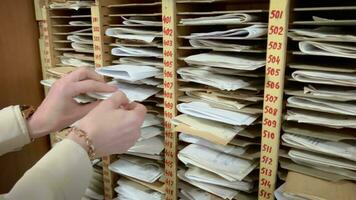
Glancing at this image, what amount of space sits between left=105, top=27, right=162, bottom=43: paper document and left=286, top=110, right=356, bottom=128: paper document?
47cm

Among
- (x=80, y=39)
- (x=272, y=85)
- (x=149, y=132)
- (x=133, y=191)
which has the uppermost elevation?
(x=80, y=39)

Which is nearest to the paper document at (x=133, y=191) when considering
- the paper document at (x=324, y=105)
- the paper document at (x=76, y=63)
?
the paper document at (x=76, y=63)

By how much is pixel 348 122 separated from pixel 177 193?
588mm

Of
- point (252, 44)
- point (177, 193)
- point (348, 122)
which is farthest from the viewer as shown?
point (177, 193)

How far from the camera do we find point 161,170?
43.3 inches

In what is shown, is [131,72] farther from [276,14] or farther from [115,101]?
[276,14]

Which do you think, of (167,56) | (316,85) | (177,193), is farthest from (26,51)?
(316,85)

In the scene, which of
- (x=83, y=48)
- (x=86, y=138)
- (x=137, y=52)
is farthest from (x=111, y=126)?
(x=83, y=48)

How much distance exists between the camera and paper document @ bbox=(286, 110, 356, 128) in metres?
0.71

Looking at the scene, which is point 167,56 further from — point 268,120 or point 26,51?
point 26,51

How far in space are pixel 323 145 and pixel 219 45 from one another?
0.37 meters

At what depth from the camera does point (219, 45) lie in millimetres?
849

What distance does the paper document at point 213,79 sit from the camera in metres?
0.80

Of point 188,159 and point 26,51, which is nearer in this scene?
point 188,159
